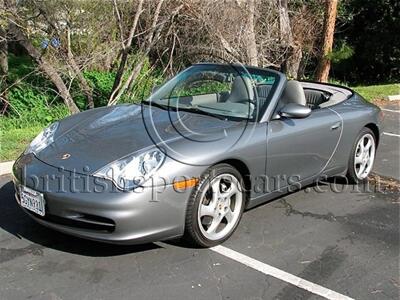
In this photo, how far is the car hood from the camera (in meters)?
3.71

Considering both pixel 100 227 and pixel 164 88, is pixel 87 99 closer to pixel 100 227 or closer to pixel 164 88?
pixel 164 88

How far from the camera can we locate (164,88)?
5074mm

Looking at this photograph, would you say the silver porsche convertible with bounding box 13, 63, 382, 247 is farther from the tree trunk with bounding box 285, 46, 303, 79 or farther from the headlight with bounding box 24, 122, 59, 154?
the tree trunk with bounding box 285, 46, 303, 79

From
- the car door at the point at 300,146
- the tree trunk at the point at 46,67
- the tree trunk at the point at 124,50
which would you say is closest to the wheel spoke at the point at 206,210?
the car door at the point at 300,146

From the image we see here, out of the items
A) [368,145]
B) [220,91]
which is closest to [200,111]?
[220,91]

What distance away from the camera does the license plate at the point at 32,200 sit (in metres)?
3.62

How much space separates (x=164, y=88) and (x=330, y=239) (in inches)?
82.9

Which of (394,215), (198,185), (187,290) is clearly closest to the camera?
(187,290)

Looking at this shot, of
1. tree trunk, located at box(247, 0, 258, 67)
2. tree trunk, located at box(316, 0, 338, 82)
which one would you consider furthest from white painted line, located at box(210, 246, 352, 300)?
tree trunk, located at box(316, 0, 338, 82)

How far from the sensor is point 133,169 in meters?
3.56

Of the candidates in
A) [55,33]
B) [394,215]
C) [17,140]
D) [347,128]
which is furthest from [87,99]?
[394,215]

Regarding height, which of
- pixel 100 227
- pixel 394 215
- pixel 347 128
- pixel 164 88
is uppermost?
pixel 164 88

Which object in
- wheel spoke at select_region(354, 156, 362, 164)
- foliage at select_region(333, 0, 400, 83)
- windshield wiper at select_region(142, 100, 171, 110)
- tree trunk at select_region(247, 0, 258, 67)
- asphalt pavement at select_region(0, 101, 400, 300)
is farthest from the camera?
foliage at select_region(333, 0, 400, 83)

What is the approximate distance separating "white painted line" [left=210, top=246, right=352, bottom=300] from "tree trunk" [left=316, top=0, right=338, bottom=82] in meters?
10.6
